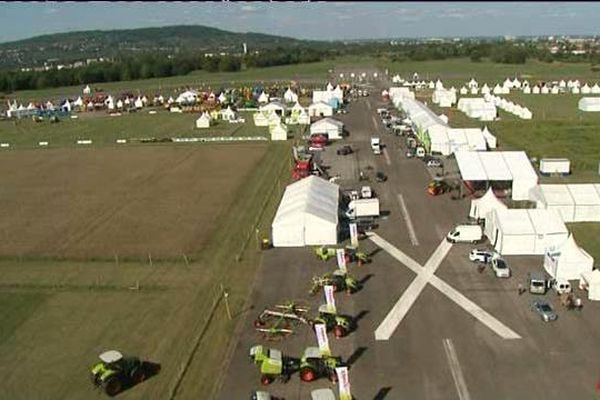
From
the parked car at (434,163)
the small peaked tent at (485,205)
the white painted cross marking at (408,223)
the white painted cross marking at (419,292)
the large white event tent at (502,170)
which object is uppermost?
the large white event tent at (502,170)

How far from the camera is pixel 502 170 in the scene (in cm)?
4678

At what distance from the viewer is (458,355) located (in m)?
24.9

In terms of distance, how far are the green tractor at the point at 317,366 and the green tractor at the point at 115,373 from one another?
257 inches

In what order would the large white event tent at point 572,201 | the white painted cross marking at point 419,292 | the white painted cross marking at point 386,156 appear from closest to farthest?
the white painted cross marking at point 419,292, the large white event tent at point 572,201, the white painted cross marking at point 386,156

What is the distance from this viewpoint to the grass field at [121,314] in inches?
964

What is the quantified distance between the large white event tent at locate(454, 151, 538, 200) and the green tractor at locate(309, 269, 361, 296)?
18.8m

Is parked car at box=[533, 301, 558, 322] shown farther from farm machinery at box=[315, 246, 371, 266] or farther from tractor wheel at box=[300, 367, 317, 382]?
tractor wheel at box=[300, 367, 317, 382]

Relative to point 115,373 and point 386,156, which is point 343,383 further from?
point 386,156

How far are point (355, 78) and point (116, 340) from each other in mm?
134292

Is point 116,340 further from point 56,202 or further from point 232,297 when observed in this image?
point 56,202

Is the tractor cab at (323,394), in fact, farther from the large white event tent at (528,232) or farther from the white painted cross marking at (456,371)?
the large white event tent at (528,232)

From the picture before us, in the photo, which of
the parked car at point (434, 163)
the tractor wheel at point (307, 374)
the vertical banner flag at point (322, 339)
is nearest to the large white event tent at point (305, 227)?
the vertical banner flag at point (322, 339)

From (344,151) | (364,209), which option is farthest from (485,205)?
(344,151)

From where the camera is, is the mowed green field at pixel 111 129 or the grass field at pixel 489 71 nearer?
the mowed green field at pixel 111 129
